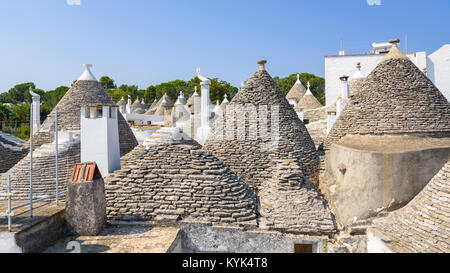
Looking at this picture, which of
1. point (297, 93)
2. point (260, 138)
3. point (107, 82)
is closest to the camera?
point (260, 138)

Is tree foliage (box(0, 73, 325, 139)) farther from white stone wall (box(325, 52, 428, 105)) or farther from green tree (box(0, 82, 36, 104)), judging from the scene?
white stone wall (box(325, 52, 428, 105))

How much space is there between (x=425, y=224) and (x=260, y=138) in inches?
183

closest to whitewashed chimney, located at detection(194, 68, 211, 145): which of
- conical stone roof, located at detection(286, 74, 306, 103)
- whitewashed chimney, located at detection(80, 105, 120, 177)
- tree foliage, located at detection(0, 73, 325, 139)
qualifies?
whitewashed chimney, located at detection(80, 105, 120, 177)

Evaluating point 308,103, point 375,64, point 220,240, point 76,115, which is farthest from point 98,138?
point 375,64

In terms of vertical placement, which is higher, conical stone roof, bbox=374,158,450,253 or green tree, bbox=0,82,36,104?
green tree, bbox=0,82,36,104

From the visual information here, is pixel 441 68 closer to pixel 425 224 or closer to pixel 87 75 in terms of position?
pixel 425 224

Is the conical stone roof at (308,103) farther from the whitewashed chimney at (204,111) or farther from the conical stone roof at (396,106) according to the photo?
the conical stone roof at (396,106)

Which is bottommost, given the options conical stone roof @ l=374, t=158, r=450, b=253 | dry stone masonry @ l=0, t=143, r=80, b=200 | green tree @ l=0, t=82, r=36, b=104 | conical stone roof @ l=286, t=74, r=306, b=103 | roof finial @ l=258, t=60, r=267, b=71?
conical stone roof @ l=374, t=158, r=450, b=253

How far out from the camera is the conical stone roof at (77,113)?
10.6 meters

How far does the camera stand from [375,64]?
26031mm

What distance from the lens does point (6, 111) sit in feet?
120

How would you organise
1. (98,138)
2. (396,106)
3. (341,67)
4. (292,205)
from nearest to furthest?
(292,205) < (98,138) < (396,106) < (341,67)

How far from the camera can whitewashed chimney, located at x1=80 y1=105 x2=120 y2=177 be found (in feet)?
25.1

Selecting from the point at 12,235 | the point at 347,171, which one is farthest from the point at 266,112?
the point at 12,235
